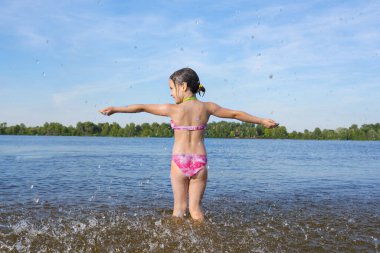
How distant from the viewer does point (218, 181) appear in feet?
44.1

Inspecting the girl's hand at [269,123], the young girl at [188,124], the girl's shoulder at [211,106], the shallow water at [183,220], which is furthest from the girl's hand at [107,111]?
the girl's hand at [269,123]

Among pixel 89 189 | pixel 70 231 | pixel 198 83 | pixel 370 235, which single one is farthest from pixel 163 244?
pixel 89 189

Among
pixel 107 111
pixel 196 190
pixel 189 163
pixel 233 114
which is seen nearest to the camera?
pixel 107 111

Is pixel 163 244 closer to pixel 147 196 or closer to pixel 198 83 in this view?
pixel 198 83

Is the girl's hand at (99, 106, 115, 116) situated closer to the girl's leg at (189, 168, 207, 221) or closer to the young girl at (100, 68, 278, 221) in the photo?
the young girl at (100, 68, 278, 221)

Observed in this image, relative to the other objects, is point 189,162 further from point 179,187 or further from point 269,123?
point 269,123

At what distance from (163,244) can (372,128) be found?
12654 cm

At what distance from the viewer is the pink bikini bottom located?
5508mm

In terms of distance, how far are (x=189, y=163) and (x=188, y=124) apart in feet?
1.84

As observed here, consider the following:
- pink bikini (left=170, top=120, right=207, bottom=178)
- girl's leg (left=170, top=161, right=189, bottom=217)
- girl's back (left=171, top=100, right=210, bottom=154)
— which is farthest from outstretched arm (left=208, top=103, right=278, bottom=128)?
girl's leg (left=170, top=161, right=189, bottom=217)

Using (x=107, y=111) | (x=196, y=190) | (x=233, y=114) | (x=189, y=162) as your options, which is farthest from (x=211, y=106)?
(x=107, y=111)

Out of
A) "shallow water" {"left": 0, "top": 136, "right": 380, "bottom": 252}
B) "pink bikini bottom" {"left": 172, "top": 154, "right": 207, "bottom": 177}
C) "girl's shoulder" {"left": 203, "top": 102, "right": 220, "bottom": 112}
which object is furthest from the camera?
"girl's shoulder" {"left": 203, "top": 102, "right": 220, "bottom": 112}

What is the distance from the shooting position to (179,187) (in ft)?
18.6

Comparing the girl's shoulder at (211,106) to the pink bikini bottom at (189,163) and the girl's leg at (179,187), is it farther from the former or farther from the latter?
the girl's leg at (179,187)
